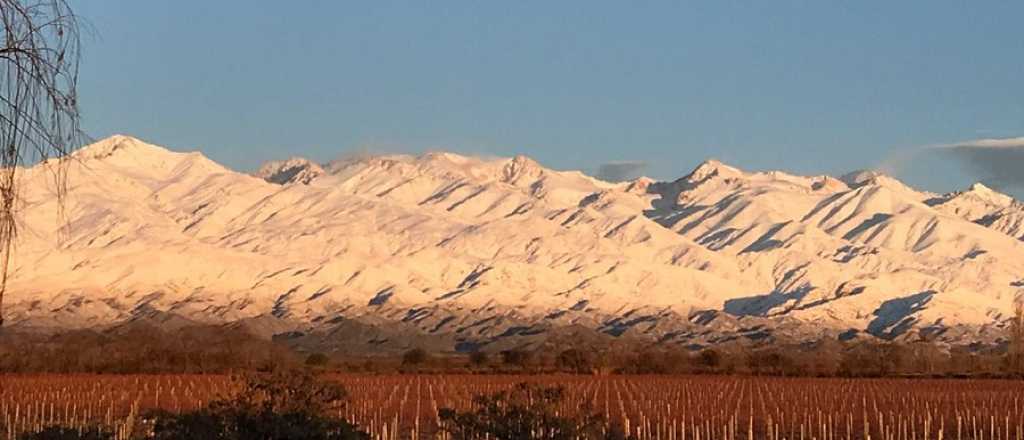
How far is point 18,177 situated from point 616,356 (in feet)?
274

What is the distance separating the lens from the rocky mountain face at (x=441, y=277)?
136750mm

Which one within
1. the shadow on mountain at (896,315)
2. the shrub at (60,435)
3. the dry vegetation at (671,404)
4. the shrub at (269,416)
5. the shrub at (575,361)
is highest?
the shadow on mountain at (896,315)

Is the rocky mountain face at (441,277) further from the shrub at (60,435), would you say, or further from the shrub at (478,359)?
the shrub at (60,435)

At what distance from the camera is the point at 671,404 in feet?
162

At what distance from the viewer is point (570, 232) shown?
182625mm

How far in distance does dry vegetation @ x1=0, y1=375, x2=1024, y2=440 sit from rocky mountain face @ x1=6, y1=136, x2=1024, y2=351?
53.3 metres

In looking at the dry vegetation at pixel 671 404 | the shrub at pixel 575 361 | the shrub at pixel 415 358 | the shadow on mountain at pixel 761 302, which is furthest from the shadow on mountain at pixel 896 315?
the dry vegetation at pixel 671 404

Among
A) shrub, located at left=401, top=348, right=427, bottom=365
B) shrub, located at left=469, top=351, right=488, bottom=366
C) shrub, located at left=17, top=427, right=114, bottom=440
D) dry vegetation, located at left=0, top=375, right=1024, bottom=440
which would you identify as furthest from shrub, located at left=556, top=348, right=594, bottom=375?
shrub, located at left=17, top=427, right=114, bottom=440

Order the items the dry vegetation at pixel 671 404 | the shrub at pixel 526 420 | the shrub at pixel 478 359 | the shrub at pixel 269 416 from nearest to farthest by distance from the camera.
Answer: the shrub at pixel 269 416 → the shrub at pixel 526 420 → the dry vegetation at pixel 671 404 → the shrub at pixel 478 359

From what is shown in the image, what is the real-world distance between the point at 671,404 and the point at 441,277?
111413 millimetres

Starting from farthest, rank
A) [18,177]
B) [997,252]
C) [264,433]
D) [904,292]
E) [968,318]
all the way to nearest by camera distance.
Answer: [997,252], [904,292], [968,318], [264,433], [18,177]

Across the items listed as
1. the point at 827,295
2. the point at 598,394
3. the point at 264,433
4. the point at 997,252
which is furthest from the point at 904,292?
the point at 264,433

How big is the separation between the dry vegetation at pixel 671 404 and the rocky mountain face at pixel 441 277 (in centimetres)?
5327

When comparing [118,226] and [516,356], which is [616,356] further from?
[118,226]
